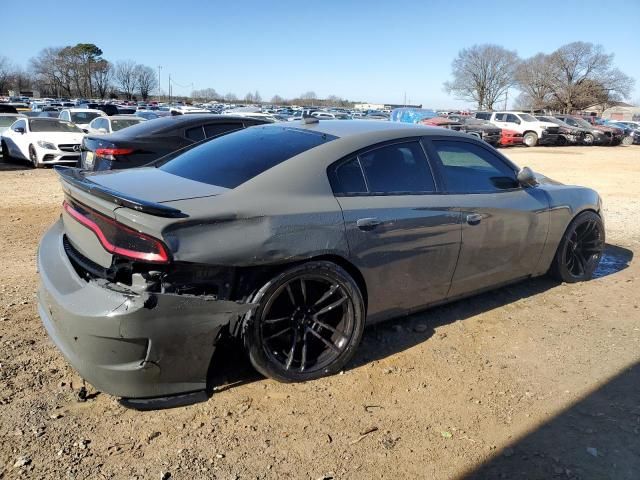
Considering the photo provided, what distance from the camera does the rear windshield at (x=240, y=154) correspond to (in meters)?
3.29

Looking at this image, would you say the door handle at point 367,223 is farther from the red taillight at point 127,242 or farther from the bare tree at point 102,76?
the bare tree at point 102,76

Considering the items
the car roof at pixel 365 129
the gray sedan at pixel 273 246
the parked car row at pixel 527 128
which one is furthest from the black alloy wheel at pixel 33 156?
the parked car row at pixel 527 128

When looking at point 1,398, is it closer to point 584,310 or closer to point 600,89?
point 584,310

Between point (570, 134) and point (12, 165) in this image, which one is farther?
point (570, 134)

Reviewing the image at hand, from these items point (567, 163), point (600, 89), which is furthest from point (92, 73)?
point (567, 163)

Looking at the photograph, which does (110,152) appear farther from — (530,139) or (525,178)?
(530,139)

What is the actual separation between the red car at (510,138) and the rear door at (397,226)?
26929mm

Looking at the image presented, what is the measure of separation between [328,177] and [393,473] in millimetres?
1719

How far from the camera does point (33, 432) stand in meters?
2.65

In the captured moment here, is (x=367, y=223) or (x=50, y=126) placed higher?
(x=367, y=223)

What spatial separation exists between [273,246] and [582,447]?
189 cm

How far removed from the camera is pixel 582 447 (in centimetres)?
271

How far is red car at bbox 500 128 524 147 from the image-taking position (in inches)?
1138

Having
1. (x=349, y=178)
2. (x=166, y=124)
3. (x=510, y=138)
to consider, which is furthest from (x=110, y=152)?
(x=510, y=138)
